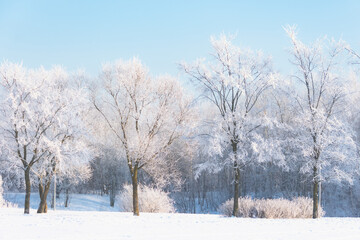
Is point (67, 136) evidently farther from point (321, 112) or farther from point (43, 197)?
point (321, 112)

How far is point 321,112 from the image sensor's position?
61.5 feet

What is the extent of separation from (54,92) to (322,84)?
49.5 ft

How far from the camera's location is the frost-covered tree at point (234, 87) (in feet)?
64.4

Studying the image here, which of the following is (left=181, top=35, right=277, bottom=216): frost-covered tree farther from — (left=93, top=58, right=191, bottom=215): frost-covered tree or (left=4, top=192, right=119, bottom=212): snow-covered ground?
(left=4, top=192, right=119, bottom=212): snow-covered ground

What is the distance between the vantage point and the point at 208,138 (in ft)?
67.0

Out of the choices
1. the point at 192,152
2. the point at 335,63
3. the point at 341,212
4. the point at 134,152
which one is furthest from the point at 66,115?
the point at 341,212

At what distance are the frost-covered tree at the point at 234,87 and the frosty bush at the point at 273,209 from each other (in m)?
0.64

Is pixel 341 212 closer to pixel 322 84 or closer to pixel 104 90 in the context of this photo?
pixel 322 84

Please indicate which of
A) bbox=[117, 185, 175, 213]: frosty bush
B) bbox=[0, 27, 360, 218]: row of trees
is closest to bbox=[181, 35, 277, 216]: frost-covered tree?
bbox=[0, 27, 360, 218]: row of trees

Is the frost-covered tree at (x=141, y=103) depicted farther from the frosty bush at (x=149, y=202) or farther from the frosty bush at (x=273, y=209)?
the frosty bush at (x=273, y=209)

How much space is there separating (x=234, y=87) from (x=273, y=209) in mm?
6970

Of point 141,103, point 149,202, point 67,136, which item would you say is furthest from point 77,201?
point 141,103

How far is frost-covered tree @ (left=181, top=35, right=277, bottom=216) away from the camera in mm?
19641

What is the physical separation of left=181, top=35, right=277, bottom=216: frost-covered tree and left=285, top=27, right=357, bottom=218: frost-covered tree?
5.84 feet
